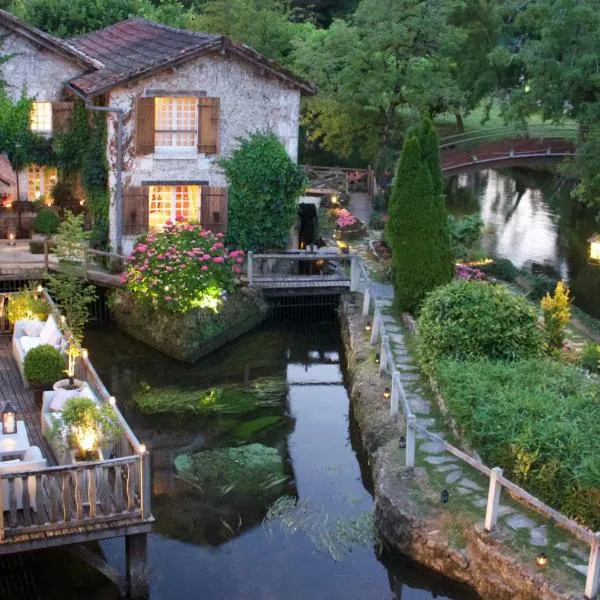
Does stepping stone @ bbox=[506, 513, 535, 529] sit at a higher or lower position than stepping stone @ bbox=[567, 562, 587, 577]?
higher

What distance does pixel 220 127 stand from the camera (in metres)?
26.2

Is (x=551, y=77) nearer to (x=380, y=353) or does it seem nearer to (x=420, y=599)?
(x=380, y=353)

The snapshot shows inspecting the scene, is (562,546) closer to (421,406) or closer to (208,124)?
(421,406)

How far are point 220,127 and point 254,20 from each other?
14.5m

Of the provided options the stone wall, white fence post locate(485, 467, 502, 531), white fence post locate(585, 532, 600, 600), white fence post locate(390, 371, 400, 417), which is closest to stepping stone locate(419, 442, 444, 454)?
the stone wall

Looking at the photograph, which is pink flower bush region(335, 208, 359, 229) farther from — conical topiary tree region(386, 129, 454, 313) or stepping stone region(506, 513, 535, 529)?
stepping stone region(506, 513, 535, 529)

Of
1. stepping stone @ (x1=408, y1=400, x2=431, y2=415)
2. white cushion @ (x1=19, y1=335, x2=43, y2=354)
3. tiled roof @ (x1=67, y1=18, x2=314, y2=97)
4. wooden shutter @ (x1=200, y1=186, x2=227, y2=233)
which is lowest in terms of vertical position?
stepping stone @ (x1=408, y1=400, x2=431, y2=415)

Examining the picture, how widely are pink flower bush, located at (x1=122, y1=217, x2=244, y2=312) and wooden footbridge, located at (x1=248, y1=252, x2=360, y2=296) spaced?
3.87ft

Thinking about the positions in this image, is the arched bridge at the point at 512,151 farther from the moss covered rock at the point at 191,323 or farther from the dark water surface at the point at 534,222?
the moss covered rock at the point at 191,323

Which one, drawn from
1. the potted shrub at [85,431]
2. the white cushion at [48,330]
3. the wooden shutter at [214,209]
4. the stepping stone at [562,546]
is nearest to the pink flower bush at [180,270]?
the wooden shutter at [214,209]

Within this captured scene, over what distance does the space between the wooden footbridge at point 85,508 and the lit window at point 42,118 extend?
16.4 meters

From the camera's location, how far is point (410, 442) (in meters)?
15.4

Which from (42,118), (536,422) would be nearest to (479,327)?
(536,422)

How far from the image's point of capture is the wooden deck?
12.7 meters
